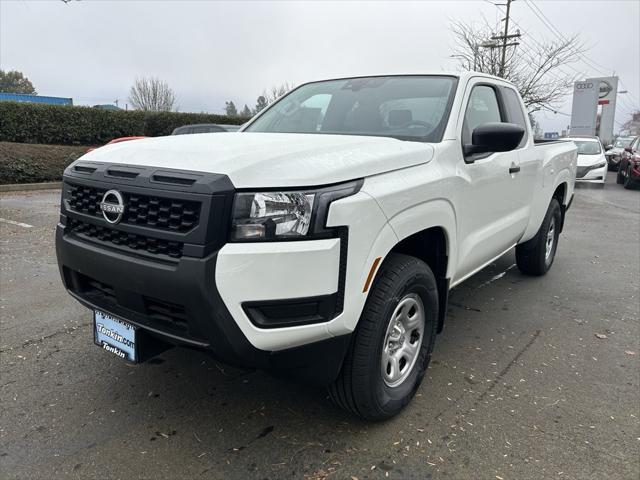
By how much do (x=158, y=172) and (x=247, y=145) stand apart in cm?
46

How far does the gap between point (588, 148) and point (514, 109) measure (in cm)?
1400

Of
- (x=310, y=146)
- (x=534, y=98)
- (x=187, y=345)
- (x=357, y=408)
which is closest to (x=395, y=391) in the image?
(x=357, y=408)

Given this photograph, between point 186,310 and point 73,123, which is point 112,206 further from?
point 73,123

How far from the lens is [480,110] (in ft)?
12.2

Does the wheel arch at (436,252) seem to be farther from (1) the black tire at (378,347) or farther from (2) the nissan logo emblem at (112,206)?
(2) the nissan logo emblem at (112,206)

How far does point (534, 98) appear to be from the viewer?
22484 mm

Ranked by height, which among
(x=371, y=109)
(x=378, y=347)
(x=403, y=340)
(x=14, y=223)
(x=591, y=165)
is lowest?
(x=14, y=223)

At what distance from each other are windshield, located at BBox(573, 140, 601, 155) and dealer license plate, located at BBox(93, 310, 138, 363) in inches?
667

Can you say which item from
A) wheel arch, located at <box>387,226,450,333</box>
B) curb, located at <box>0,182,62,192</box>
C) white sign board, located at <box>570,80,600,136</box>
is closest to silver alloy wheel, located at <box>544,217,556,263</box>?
wheel arch, located at <box>387,226,450,333</box>

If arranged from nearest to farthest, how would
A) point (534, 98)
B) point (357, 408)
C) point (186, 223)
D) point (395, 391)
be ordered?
point (186, 223)
point (357, 408)
point (395, 391)
point (534, 98)

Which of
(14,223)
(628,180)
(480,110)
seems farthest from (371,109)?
(628,180)

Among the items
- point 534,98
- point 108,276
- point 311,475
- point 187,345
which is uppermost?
point 534,98

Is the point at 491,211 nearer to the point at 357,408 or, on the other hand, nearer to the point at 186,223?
the point at 357,408

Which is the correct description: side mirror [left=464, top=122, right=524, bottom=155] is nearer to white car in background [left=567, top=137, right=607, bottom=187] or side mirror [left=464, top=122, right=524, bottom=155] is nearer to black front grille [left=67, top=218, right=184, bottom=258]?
black front grille [left=67, top=218, right=184, bottom=258]
